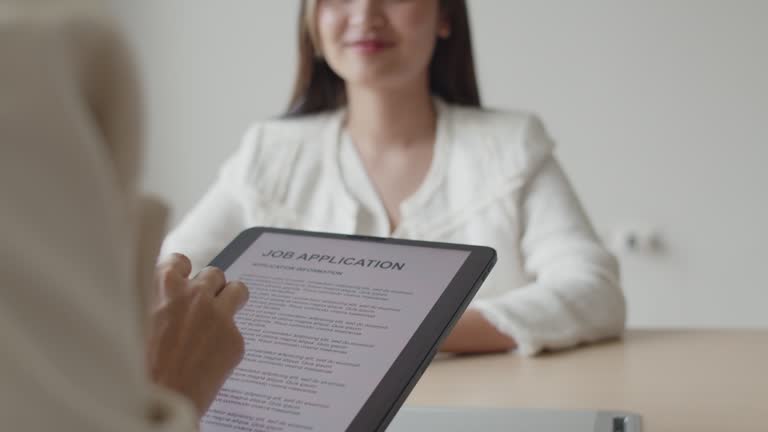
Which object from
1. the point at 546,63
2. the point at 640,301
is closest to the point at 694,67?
the point at 546,63

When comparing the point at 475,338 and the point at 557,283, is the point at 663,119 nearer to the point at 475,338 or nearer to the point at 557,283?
the point at 557,283

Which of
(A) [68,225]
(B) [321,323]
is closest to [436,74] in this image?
(B) [321,323]

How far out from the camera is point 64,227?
288 mm

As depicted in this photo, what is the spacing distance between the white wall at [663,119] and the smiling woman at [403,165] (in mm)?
1103

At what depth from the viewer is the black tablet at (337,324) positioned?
2.19 feet

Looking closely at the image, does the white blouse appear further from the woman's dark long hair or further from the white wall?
the white wall

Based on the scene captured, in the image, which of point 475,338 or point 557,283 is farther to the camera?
point 557,283

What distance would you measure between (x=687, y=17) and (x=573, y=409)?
2.00m

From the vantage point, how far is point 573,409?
2.98 ft

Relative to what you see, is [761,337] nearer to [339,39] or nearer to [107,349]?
[339,39]

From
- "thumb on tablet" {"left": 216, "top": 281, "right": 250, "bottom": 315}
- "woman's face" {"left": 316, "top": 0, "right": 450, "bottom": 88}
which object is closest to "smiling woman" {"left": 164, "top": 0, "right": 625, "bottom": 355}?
"woman's face" {"left": 316, "top": 0, "right": 450, "bottom": 88}

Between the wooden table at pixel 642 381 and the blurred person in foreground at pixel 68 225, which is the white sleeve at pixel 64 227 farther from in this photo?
the wooden table at pixel 642 381

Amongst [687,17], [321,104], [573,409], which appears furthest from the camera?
[687,17]

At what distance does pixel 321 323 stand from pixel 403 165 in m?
0.90
